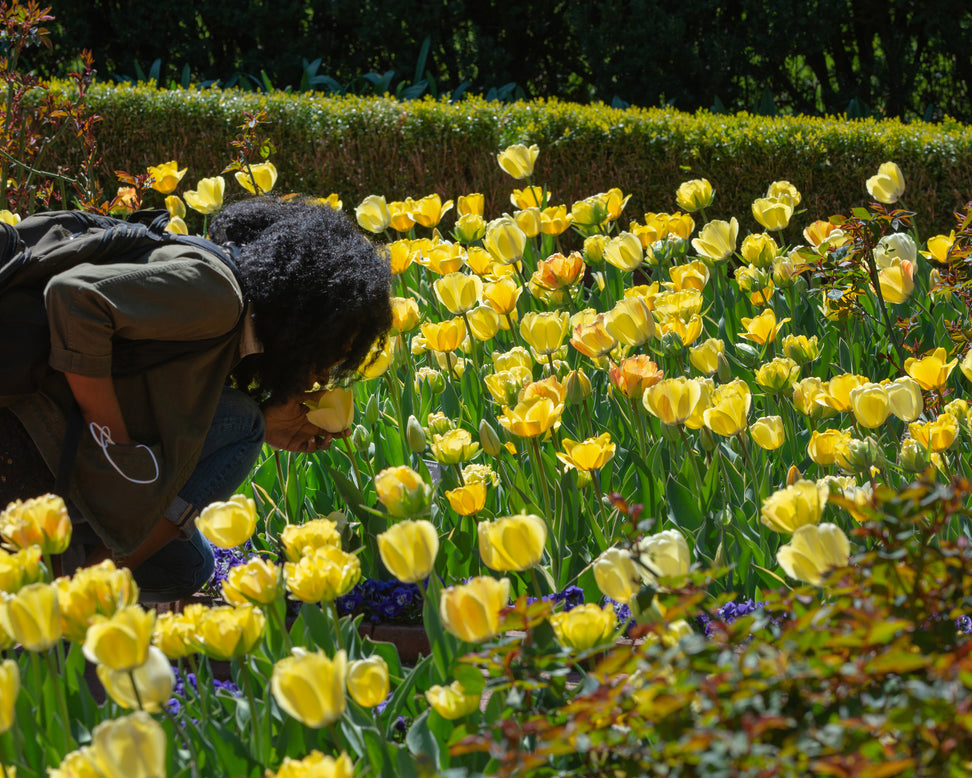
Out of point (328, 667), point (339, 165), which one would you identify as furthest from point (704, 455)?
point (339, 165)

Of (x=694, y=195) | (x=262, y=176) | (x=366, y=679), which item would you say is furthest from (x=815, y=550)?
(x=262, y=176)

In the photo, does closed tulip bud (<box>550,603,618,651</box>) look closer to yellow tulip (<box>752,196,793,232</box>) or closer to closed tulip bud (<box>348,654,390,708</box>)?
closed tulip bud (<box>348,654,390,708</box>)

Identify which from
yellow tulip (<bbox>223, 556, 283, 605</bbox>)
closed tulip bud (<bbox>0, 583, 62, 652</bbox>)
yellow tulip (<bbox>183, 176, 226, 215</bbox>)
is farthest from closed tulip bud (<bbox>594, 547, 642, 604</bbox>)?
yellow tulip (<bbox>183, 176, 226, 215</bbox>)

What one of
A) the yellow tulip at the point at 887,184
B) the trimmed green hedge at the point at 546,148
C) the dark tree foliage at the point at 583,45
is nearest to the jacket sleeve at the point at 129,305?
the yellow tulip at the point at 887,184

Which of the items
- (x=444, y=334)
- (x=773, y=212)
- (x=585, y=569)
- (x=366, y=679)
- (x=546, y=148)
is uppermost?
(x=773, y=212)

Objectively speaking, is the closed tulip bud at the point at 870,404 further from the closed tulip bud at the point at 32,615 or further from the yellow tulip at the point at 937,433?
the closed tulip bud at the point at 32,615

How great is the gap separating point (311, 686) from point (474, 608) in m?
0.20

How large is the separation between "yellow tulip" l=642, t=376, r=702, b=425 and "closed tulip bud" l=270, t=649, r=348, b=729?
0.98m

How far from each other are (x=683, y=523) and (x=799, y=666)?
119 centimetres

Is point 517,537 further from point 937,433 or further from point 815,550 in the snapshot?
point 937,433

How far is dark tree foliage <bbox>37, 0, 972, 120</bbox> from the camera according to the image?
27.3 ft

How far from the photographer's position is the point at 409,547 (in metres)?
1.23

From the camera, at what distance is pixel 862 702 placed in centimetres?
95

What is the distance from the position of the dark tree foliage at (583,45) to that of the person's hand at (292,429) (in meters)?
6.45
